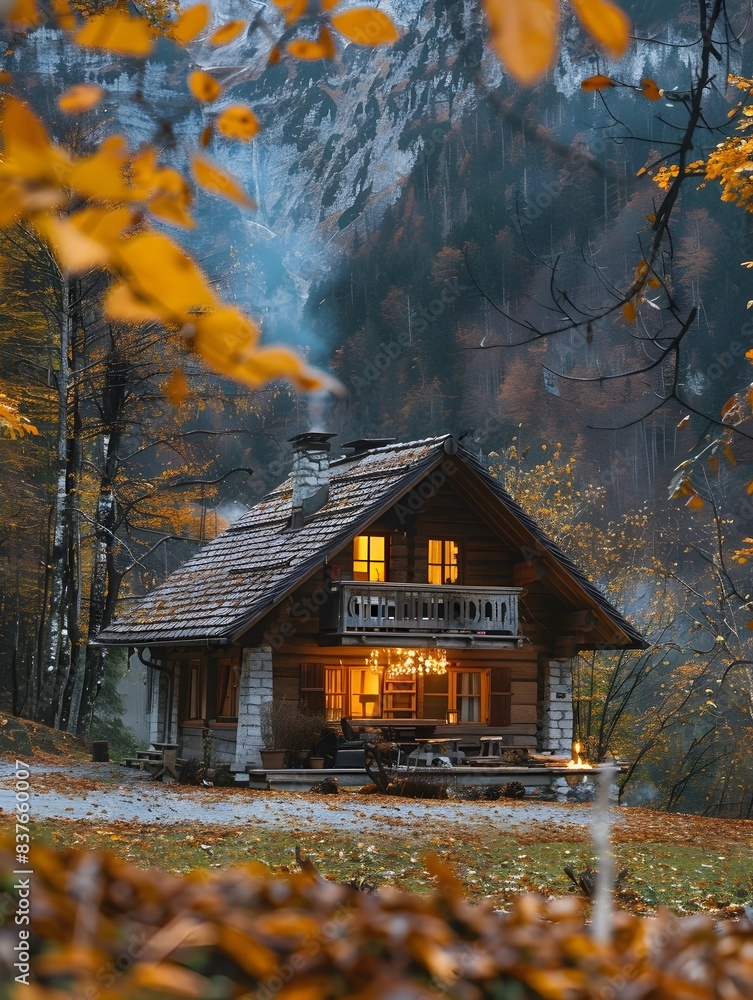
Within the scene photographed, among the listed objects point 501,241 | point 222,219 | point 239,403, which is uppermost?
point 222,219

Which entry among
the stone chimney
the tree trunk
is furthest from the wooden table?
the tree trunk

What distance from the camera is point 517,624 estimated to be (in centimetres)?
2316

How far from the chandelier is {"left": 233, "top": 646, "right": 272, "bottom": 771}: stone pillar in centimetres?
295

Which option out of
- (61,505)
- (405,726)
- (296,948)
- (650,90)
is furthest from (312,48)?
(61,505)

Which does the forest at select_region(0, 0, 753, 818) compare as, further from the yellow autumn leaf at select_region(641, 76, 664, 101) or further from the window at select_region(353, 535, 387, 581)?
the window at select_region(353, 535, 387, 581)

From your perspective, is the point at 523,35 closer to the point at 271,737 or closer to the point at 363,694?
the point at 271,737

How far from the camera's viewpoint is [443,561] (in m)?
24.8

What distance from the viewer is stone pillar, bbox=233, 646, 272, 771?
71.0ft

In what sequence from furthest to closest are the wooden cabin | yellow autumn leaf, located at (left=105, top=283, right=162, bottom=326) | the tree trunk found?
the tree trunk → the wooden cabin → yellow autumn leaf, located at (left=105, top=283, right=162, bottom=326)

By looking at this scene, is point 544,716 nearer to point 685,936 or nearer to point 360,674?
point 360,674

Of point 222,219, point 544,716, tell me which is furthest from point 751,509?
point 222,219

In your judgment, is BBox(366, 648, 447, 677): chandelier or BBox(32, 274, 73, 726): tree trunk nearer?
BBox(366, 648, 447, 677): chandelier

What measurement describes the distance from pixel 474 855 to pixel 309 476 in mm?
14616

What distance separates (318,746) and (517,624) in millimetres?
4910
